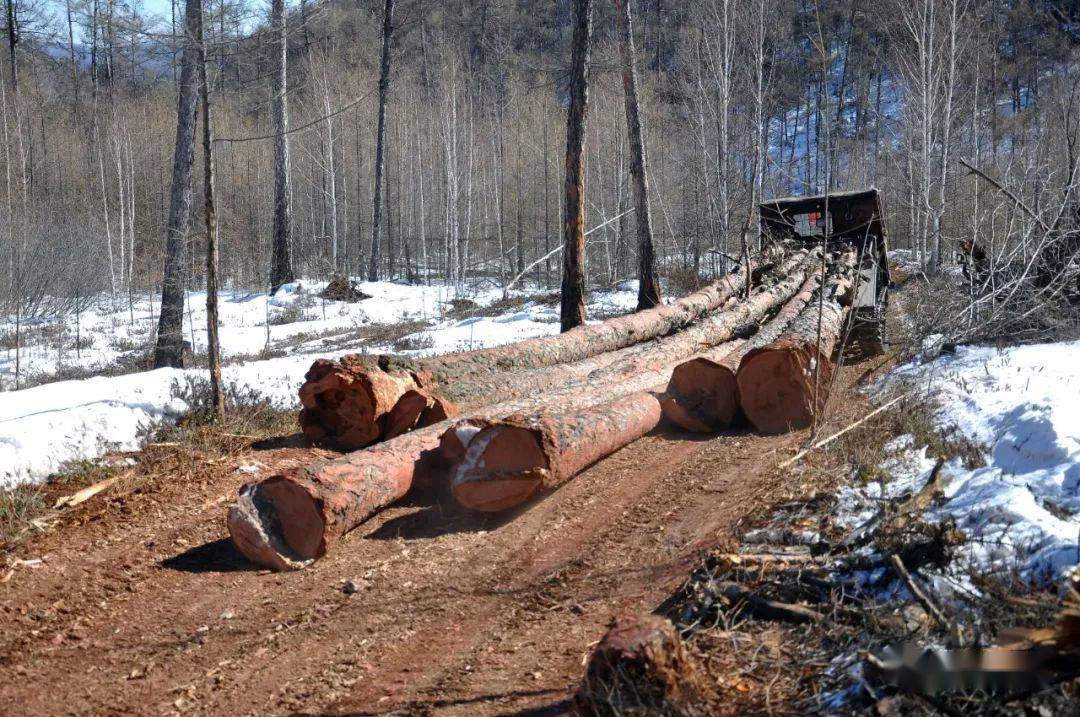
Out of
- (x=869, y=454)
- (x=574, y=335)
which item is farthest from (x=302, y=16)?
(x=869, y=454)

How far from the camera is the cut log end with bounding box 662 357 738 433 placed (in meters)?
7.52

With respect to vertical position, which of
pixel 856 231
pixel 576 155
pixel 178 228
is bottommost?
pixel 856 231

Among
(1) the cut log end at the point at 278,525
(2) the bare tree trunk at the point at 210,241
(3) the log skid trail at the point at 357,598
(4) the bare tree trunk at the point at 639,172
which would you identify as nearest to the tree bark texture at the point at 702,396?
(3) the log skid trail at the point at 357,598

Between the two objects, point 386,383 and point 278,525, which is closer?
point 278,525

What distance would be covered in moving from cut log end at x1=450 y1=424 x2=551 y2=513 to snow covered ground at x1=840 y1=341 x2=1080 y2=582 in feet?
6.57

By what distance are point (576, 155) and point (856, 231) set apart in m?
5.16

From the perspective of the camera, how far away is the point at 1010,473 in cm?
421

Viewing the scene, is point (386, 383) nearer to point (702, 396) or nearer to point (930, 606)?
point (702, 396)

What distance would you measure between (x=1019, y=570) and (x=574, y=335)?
6639 millimetres

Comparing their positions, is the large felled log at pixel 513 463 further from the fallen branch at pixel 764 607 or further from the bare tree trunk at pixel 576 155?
the bare tree trunk at pixel 576 155

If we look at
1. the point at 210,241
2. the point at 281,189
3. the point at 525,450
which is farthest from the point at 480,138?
the point at 525,450

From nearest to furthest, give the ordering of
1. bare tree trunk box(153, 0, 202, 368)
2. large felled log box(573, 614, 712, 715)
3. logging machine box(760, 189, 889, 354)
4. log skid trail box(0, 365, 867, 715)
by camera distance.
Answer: large felled log box(573, 614, 712, 715), log skid trail box(0, 365, 867, 715), logging machine box(760, 189, 889, 354), bare tree trunk box(153, 0, 202, 368)

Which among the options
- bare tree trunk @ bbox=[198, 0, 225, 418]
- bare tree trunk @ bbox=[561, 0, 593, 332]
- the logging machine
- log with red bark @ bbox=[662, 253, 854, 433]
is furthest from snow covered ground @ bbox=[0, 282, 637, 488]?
the logging machine

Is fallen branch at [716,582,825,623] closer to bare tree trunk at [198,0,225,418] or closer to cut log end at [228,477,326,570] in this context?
cut log end at [228,477,326,570]
